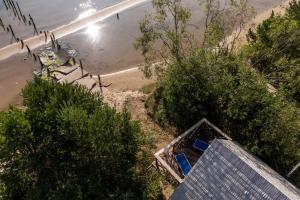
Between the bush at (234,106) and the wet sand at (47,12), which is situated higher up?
the wet sand at (47,12)

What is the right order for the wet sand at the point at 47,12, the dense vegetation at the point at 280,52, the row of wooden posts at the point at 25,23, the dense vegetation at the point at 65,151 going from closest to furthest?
the dense vegetation at the point at 65,151 → the dense vegetation at the point at 280,52 → the row of wooden posts at the point at 25,23 → the wet sand at the point at 47,12

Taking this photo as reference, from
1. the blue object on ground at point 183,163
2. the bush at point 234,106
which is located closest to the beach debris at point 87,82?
the bush at point 234,106

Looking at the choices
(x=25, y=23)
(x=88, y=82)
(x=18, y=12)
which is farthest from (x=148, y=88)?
(x=18, y=12)

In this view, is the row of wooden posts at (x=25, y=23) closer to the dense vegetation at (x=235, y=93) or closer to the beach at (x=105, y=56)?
the beach at (x=105, y=56)

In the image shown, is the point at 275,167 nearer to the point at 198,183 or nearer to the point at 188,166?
the point at 188,166

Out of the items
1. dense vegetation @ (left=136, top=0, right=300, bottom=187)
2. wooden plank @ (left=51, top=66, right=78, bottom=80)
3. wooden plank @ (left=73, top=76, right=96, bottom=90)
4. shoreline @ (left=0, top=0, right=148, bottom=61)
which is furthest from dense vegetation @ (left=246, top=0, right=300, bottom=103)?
shoreline @ (left=0, top=0, right=148, bottom=61)

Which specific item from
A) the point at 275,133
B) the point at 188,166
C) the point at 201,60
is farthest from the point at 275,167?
the point at 201,60
